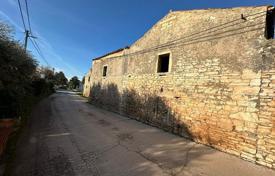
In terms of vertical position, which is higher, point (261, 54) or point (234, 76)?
point (261, 54)

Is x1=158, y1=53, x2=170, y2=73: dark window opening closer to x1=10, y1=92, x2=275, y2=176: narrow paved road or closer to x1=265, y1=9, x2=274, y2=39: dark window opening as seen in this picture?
x1=10, y1=92, x2=275, y2=176: narrow paved road

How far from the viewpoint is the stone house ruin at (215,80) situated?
4.84 m

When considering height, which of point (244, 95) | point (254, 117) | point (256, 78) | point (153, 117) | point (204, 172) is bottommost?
point (204, 172)

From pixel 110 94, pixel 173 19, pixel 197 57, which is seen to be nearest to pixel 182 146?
pixel 197 57

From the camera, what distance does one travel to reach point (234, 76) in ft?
18.1

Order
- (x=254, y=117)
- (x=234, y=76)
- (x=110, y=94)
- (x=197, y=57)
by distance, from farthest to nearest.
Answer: (x=110, y=94)
(x=197, y=57)
(x=234, y=76)
(x=254, y=117)

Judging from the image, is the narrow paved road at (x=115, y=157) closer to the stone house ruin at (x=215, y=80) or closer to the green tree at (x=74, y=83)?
the stone house ruin at (x=215, y=80)

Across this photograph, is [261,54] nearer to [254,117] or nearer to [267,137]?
[254,117]

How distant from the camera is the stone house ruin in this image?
15.9 ft

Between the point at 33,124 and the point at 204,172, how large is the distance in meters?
6.68

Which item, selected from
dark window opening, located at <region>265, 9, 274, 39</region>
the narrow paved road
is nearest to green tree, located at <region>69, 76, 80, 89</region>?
the narrow paved road

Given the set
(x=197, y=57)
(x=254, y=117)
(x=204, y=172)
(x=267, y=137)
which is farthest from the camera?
(x=197, y=57)

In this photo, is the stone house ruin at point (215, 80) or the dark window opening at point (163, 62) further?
the dark window opening at point (163, 62)

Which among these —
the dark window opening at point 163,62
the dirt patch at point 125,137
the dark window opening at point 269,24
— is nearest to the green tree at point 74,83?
the dark window opening at point 163,62
